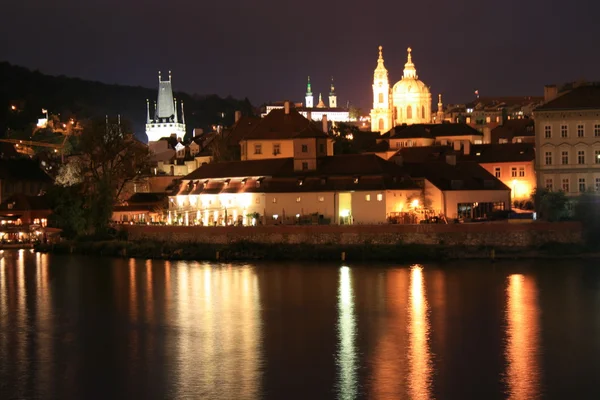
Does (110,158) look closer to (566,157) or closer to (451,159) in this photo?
(451,159)

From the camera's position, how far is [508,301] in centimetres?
3103

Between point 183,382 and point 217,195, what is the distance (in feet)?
102

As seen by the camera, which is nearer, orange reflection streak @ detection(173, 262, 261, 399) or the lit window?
orange reflection streak @ detection(173, 262, 261, 399)

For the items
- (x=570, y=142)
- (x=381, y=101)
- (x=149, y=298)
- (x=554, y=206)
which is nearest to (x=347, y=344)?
(x=149, y=298)

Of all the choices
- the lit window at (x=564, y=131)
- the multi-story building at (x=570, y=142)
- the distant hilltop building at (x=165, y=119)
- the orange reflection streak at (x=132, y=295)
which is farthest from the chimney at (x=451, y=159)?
the distant hilltop building at (x=165, y=119)

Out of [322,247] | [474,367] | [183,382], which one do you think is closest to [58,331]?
[183,382]

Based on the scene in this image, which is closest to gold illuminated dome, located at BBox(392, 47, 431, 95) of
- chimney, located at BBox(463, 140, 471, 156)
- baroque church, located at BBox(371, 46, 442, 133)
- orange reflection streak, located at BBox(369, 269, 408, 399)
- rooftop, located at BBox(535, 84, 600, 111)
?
baroque church, located at BBox(371, 46, 442, 133)

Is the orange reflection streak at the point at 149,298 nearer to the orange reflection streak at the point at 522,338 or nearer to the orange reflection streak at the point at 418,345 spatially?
the orange reflection streak at the point at 418,345

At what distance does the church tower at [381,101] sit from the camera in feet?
353

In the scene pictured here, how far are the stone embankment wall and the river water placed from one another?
2367 millimetres

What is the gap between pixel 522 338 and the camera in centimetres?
2552

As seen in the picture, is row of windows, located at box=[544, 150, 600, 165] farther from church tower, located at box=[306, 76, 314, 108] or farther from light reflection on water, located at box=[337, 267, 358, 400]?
church tower, located at box=[306, 76, 314, 108]

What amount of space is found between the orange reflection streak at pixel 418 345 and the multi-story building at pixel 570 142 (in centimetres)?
1470

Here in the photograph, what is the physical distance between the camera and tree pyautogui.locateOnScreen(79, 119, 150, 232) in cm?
5750
